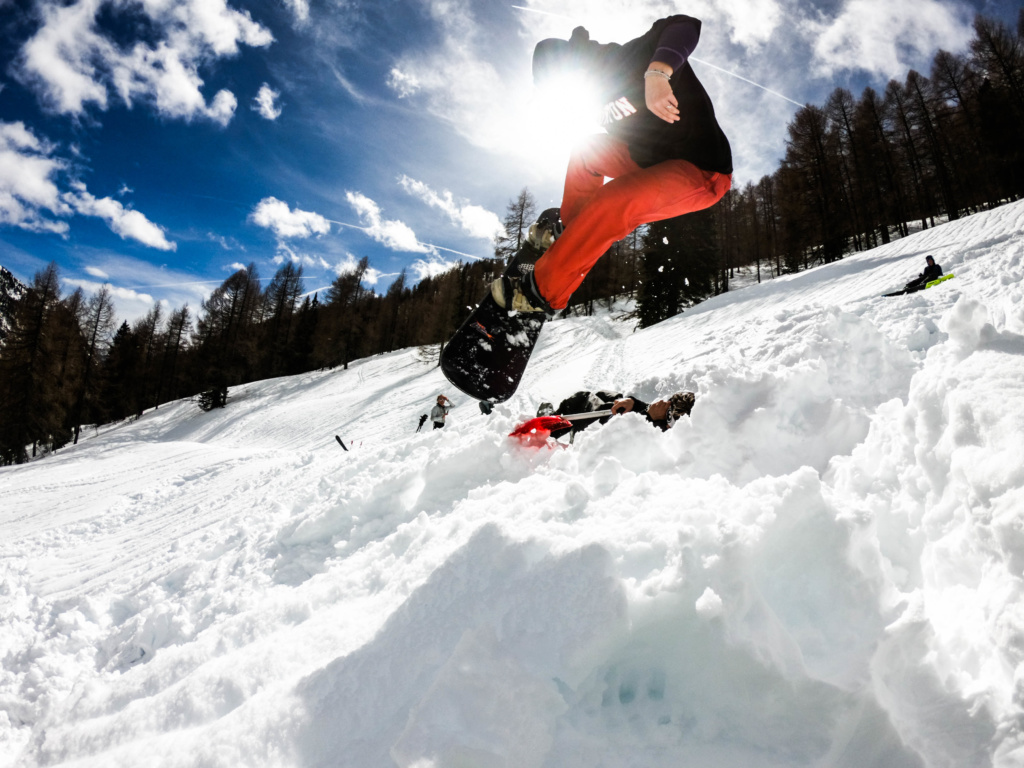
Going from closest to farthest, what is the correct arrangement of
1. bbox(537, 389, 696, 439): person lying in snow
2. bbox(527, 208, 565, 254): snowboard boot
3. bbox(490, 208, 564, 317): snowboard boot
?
1. bbox(490, 208, 564, 317): snowboard boot
2. bbox(527, 208, 565, 254): snowboard boot
3. bbox(537, 389, 696, 439): person lying in snow

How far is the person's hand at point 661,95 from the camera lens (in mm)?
2283

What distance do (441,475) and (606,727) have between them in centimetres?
250

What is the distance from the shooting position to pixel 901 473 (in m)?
1.68

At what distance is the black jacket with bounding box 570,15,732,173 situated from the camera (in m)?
2.50

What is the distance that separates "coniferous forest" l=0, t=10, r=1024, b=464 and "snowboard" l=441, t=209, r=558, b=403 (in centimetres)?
1569

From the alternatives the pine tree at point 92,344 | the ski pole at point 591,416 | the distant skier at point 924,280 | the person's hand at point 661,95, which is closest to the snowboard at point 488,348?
the person's hand at point 661,95

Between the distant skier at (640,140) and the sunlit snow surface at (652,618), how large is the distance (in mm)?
1114

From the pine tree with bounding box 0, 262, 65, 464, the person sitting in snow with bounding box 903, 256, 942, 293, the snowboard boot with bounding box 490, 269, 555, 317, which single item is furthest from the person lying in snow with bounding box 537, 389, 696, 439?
the pine tree with bounding box 0, 262, 65, 464

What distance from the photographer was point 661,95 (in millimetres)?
2283

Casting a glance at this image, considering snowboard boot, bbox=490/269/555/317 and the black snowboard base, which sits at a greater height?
snowboard boot, bbox=490/269/555/317

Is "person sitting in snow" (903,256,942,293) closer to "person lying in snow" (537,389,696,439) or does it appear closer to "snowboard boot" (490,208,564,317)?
"person lying in snow" (537,389,696,439)

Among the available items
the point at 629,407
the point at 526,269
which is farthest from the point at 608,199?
the point at 629,407

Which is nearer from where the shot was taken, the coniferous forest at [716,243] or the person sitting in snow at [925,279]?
the person sitting in snow at [925,279]

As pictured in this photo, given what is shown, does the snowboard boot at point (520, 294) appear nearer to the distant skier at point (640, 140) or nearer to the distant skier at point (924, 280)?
the distant skier at point (640, 140)
